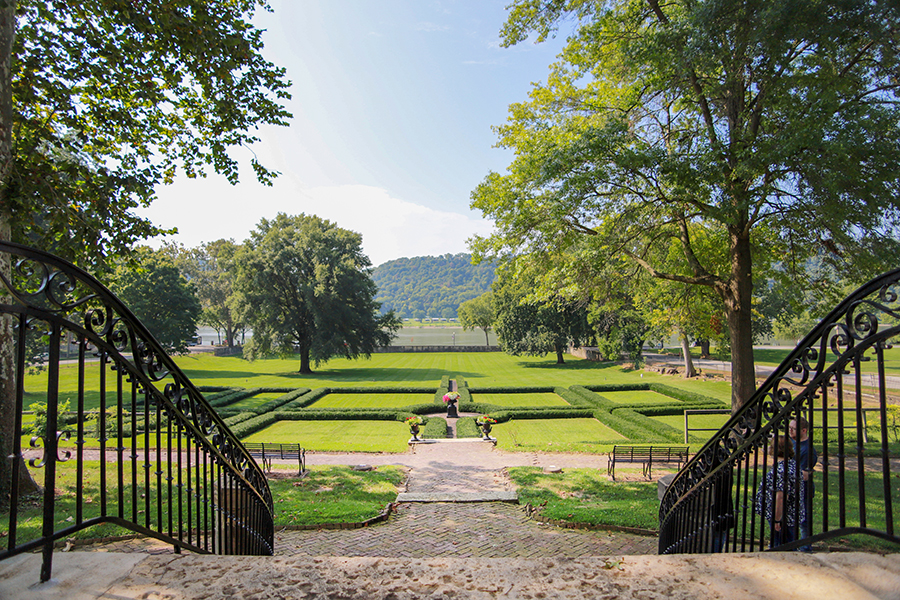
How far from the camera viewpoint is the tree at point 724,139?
8.20 metres

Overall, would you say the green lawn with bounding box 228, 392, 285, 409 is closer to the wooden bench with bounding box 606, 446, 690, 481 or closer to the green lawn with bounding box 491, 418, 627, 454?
the green lawn with bounding box 491, 418, 627, 454

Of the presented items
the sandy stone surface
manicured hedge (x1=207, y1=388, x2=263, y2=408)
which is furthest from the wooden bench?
manicured hedge (x1=207, y1=388, x2=263, y2=408)

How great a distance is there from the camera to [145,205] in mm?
8875

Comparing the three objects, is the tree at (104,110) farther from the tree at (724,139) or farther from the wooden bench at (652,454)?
the wooden bench at (652,454)

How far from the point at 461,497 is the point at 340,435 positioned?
33.2 feet

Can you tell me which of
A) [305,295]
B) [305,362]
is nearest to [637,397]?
[305,295]

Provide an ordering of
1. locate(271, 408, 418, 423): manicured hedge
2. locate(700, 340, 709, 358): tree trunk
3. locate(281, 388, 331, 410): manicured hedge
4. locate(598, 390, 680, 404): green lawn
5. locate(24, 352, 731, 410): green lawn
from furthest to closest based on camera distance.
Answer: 1. locate(700, 340, 709, 358): tree trunk
2. locate(24, 352, 731, 410): green lawn
3. locate(598, 390, 680, 404): green lawn
4. locate(281, 388, 331, 410): manicured hedge
5. locate(271, 408, 418, 423): manicured hedge

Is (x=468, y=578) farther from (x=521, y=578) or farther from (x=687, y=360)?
(x=687, y=360)

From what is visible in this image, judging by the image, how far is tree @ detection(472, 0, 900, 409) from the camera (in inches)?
323

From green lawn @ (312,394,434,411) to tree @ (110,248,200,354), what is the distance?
56.1 feet

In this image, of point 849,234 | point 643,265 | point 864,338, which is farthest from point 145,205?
point 849,234

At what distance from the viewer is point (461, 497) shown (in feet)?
29.1

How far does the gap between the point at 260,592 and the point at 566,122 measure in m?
12.8

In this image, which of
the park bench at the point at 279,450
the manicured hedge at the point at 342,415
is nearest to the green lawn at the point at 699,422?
the manicured hedge at the point at 342,415
